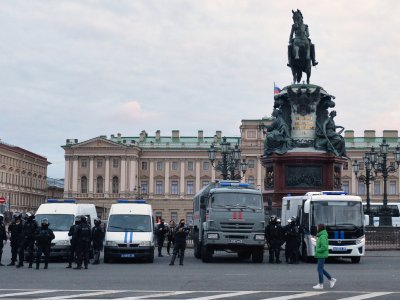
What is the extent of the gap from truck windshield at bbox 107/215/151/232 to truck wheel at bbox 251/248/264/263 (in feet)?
14.3

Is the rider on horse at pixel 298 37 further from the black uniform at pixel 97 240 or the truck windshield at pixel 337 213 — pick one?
the black uniform at pixel 97 240

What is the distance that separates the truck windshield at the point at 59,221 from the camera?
31703mm

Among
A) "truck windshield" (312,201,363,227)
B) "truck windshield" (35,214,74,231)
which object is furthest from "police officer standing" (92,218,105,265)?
"truck windshield" (312,201,363,227)

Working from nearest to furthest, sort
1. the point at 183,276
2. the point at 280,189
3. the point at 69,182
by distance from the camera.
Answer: the point at 183,276
the point at 280,189
the point at 69,182

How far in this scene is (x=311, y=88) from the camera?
4094cm

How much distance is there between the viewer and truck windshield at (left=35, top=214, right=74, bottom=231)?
31.7m

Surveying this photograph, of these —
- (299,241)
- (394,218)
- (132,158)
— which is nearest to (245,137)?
(132,158)

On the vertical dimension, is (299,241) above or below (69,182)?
below

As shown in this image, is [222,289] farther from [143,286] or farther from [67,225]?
[67,225]

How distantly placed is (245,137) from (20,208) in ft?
142

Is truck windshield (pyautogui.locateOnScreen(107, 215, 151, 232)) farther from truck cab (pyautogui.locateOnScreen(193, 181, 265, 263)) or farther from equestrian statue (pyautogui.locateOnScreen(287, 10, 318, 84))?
equestrian statue (pyautogui.locateOnScreen(287, 10, 318, 84))

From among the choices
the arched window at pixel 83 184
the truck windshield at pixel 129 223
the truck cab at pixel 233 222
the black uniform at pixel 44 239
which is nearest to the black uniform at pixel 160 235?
the truck windshield at pixel 129 223

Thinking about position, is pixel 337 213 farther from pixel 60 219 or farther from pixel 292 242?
pixel 60 219

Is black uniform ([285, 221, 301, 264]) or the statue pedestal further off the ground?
the statue pedestal
